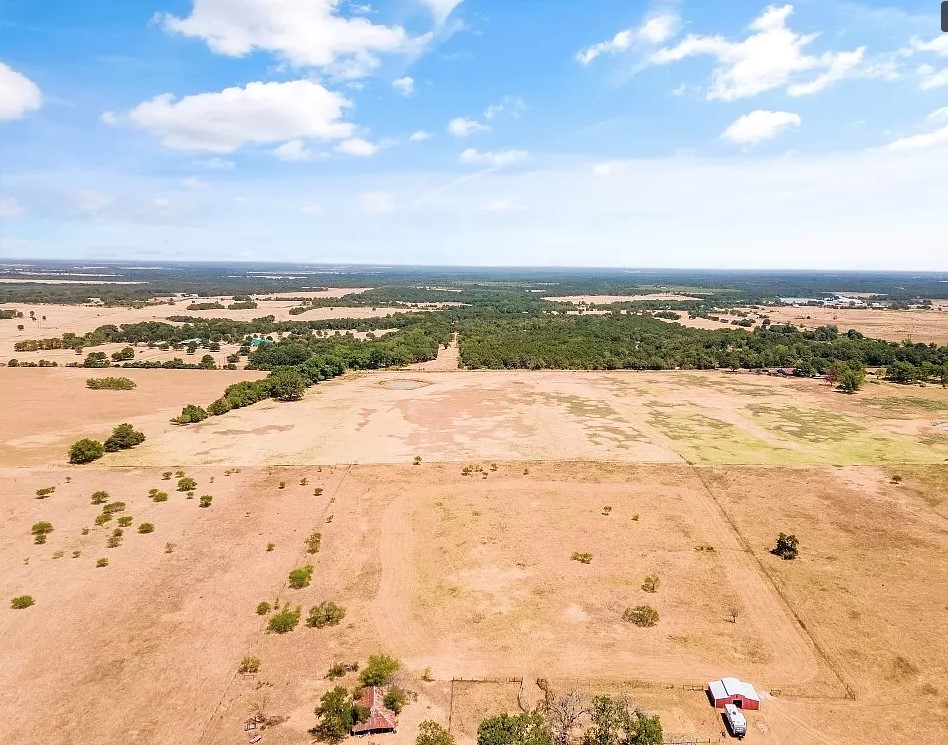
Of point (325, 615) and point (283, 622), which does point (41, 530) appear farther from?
point (325, 615)

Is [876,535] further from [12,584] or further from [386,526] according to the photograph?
[12,584]

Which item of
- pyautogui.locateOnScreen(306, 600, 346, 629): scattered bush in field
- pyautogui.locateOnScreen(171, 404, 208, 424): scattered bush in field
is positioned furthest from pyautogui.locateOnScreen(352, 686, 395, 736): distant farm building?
pyautogui.locateOnScreen(171, 404, 208, 424): scattered bush in field

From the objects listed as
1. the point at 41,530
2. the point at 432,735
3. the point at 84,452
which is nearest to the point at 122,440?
the point at 84,452

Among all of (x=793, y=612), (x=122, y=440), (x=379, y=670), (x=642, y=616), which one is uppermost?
(x=122, y=440)

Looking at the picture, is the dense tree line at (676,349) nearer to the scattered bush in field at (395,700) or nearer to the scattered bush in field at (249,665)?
the scattered bush in field at (249,665)

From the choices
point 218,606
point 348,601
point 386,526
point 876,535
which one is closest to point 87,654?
point 218,606

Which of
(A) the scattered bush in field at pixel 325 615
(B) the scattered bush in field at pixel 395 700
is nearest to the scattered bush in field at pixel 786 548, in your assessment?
(B) the scattered bush in field at pixel 395 700

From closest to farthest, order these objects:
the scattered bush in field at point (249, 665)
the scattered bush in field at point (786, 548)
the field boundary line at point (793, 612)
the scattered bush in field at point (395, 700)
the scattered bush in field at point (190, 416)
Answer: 1. the scattered bush in field at point (395, 700)
2. the field boundary line at point (793, 612)
3. the scattered bush in field at point (249, 665)
4. the scattered bush in field at point (786, 548)
5. the scattered bush in field at point (190, 416)
